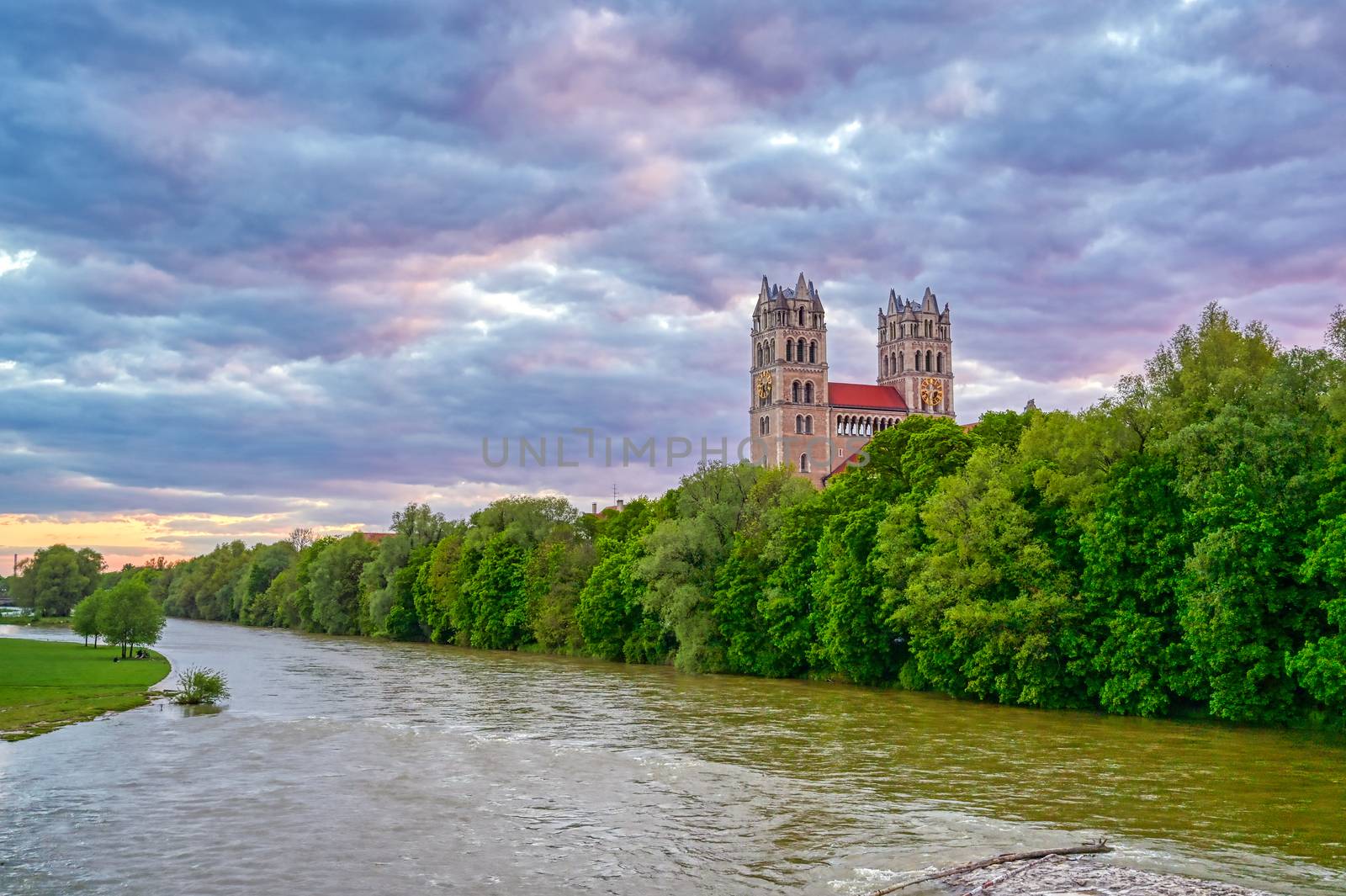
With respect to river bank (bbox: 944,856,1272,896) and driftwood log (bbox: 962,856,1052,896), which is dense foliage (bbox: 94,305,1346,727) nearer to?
river bank (bbox: 944,856,1272,896)

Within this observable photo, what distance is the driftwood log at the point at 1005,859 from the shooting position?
64.3 feet

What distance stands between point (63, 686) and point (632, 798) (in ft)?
127

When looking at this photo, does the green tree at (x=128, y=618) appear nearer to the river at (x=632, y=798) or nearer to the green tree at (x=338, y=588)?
the river at (x=632, y=798)

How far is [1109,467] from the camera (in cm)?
5012

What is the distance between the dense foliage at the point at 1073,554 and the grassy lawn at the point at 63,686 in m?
33.9

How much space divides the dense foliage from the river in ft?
10.3

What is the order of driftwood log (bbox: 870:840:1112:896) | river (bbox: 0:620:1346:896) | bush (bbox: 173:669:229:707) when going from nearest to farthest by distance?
driftwood log (bbox: 870:840:1112:896) < river (bbox: 0:620:1346:896) < bush (bbox: 173:669:229:707)

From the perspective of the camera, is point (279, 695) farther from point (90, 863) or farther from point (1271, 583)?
point (1271, 583)

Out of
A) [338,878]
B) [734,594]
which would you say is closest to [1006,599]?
[734,594]

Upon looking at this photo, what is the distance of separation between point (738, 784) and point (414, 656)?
68.3 m

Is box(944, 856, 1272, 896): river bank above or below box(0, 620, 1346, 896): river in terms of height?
above

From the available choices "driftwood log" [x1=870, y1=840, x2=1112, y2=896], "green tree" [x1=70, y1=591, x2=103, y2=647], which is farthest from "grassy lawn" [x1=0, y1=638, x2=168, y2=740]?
"driftwood log" [x1=870, y1=840, x2=1112, y2=896]

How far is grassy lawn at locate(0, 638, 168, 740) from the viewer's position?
4216 centimetres

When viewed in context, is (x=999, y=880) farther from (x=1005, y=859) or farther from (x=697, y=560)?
(x=697, y=560)
